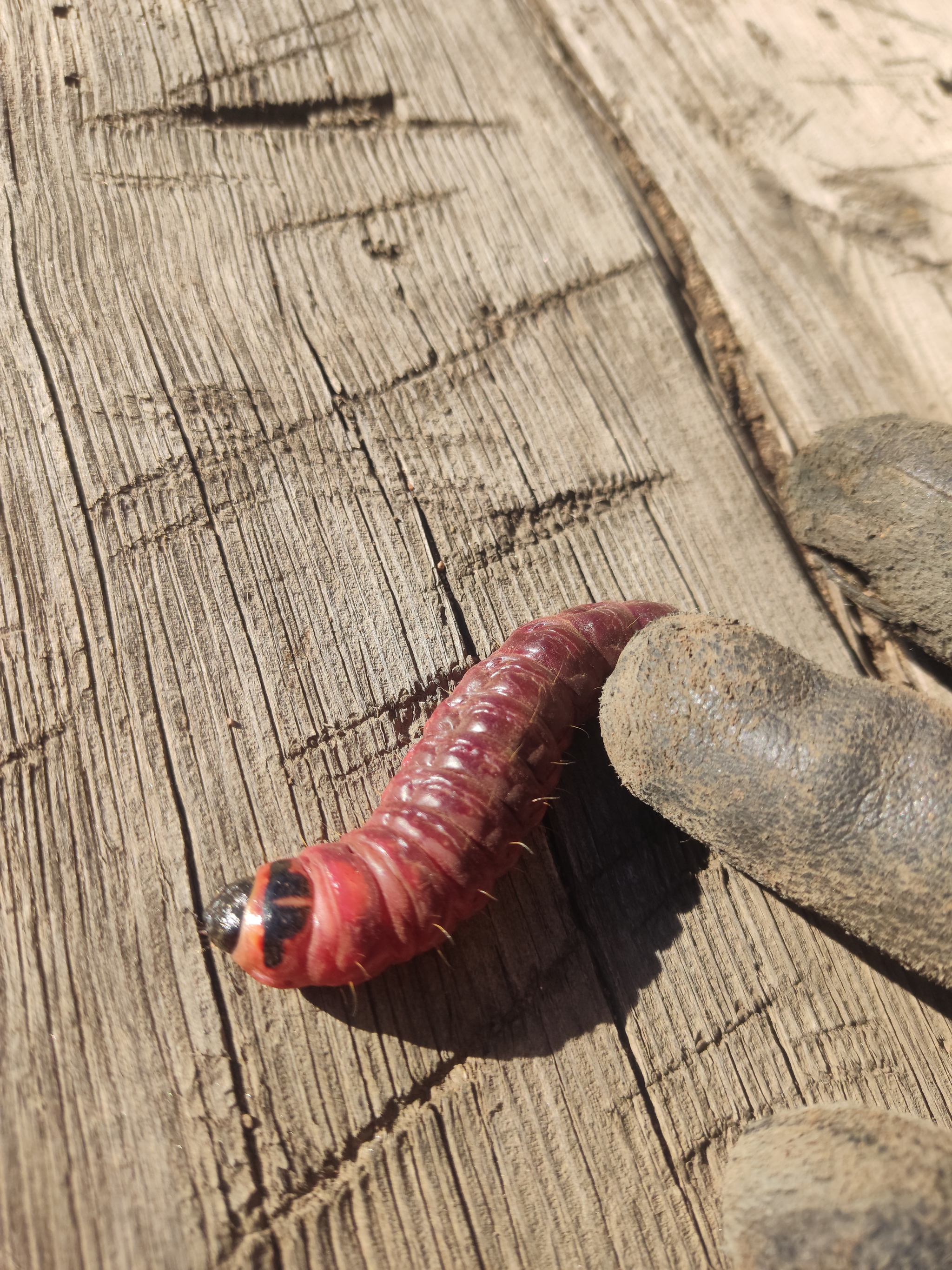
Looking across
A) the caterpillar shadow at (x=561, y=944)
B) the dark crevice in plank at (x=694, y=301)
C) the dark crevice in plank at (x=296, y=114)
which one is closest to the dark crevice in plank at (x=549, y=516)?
the dark crevice in plank at (x=694, y=301)

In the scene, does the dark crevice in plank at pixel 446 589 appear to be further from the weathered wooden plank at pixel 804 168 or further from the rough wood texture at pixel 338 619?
the weathered wooden plank at pixel 804 168

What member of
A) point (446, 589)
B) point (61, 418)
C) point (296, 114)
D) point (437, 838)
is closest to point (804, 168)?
point (296, 114)

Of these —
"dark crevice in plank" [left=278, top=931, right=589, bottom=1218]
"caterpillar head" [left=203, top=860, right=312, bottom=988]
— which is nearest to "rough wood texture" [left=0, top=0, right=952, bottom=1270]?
"dark crevice in plank" [left=278, top=931, right=589, bottom=1218]

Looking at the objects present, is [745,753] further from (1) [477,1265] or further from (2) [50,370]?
(2) [50,370]

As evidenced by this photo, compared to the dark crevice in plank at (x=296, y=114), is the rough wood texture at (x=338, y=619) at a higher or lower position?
lower

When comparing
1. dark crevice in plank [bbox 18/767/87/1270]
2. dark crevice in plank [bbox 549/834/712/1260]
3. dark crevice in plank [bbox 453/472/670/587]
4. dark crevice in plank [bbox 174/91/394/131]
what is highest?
dark crevice in plank [bbox 174/91/394/131]

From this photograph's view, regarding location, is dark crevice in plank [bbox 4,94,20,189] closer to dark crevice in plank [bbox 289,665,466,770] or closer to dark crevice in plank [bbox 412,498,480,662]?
dark crevice in plank [bbox 412,498,480,662]
